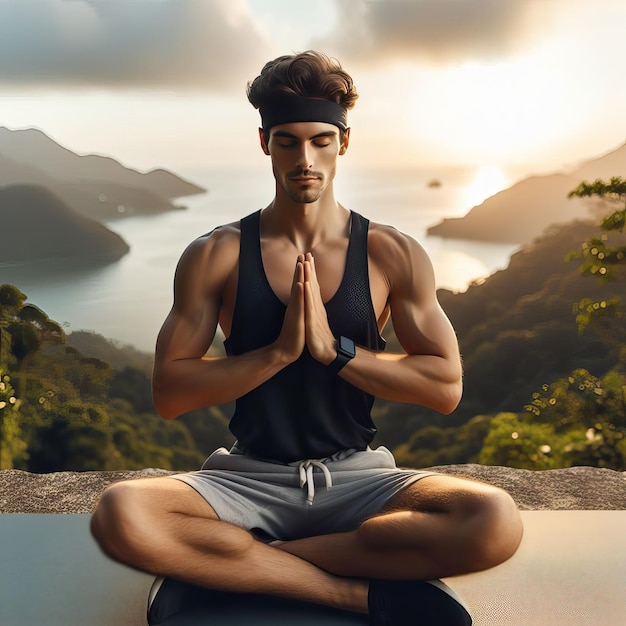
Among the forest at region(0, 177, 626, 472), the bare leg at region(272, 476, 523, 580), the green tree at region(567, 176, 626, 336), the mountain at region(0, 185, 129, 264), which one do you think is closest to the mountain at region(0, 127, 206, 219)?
the mountain at region(0, 185, 129, 264)

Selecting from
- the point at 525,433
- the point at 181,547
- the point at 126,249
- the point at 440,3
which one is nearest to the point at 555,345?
the point at 525,433

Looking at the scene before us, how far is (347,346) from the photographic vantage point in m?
2.01

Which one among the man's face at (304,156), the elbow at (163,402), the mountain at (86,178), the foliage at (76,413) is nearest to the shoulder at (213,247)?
the man's face at (304,156)

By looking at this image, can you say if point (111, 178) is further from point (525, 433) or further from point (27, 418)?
point (525, 433)

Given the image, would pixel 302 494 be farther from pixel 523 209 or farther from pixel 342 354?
pixel 523 209

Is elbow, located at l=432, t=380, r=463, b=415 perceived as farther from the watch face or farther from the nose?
the nose

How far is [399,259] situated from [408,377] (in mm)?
301

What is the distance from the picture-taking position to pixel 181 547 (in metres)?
1.93

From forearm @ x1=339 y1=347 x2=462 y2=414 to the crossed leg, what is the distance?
0.66 feet

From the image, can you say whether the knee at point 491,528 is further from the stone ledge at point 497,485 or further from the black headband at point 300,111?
the stone ledge at point 497,485

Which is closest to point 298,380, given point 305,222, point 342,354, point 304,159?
point 342,354

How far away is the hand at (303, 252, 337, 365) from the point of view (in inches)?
77.8

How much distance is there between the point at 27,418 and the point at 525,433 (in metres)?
2.46

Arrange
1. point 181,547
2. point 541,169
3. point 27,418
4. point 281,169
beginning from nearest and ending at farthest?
point 181,547
point 281,169
point 27,418
point 541,169
